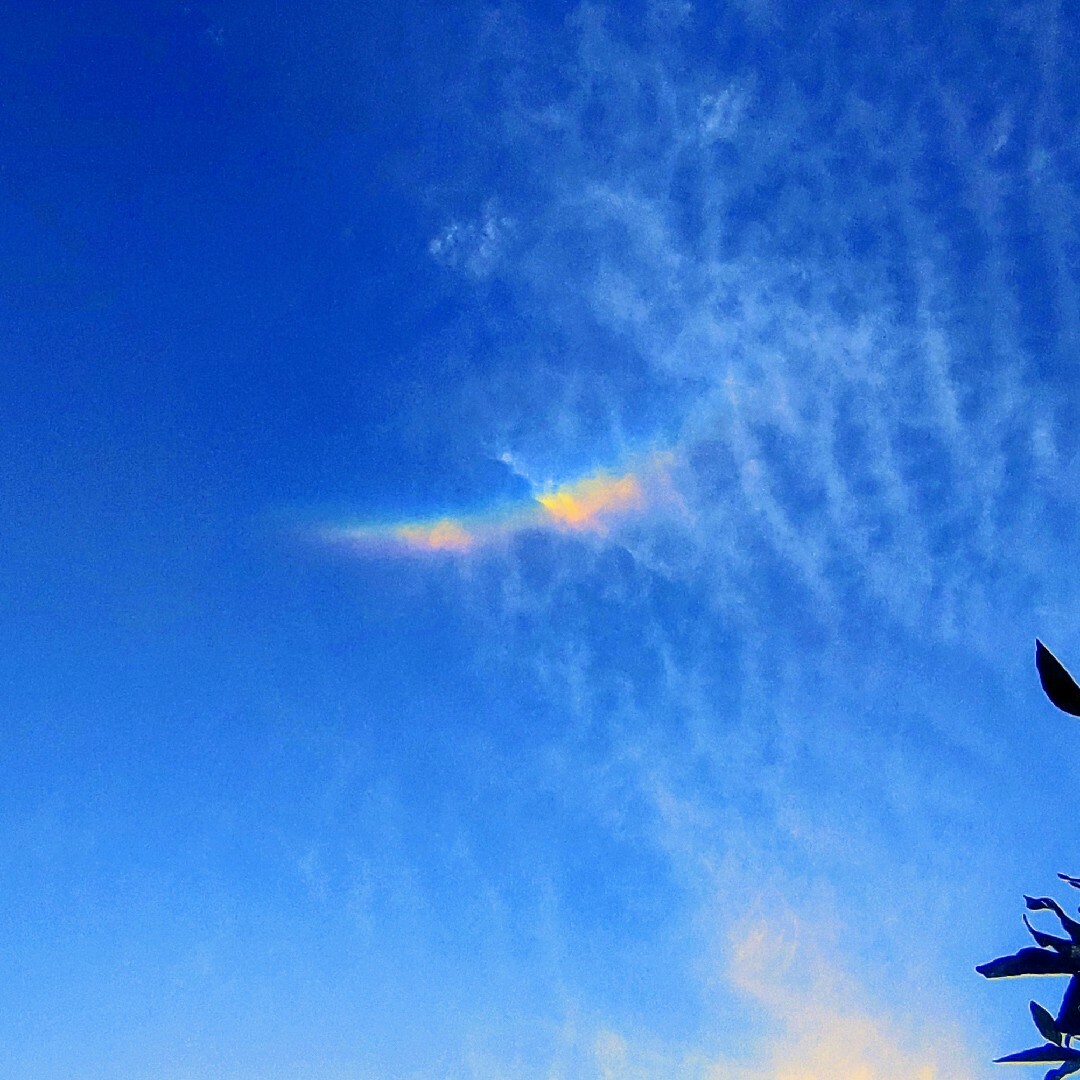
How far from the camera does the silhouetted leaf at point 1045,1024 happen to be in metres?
4.30

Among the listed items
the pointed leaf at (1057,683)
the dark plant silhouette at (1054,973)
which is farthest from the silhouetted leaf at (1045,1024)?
the pointed leaf at (1057,683)

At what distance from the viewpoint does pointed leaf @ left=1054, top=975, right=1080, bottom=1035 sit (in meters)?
4.30

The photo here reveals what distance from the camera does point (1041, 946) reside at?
14.7 feet

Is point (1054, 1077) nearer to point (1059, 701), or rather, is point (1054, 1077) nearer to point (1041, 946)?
point (1041, 946)

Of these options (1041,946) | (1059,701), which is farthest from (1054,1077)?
(1059,701)

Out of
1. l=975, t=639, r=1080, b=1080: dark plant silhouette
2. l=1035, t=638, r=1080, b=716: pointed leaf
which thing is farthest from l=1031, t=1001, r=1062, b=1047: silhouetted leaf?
l=1035, t=638, r=1080, b=716: pointed leaf

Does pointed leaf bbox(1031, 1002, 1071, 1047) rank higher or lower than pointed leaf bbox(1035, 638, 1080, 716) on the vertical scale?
lower

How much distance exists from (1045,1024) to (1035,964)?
33 cm

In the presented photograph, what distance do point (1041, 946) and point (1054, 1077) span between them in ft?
1.97

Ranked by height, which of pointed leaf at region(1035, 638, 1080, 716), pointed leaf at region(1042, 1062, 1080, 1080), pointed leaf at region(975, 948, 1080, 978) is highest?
pointed leaf at region(1035, 638, 1080, 716)

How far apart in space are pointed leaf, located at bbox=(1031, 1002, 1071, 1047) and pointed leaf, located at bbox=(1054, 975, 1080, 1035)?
0.09ft

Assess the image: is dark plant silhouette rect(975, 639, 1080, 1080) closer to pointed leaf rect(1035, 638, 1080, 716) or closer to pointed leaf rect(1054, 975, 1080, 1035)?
pointed leaf rect(1054, 975, 1080, 1035)

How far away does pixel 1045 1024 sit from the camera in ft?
14.3

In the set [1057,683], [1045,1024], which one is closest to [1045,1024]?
[1045,1024]
